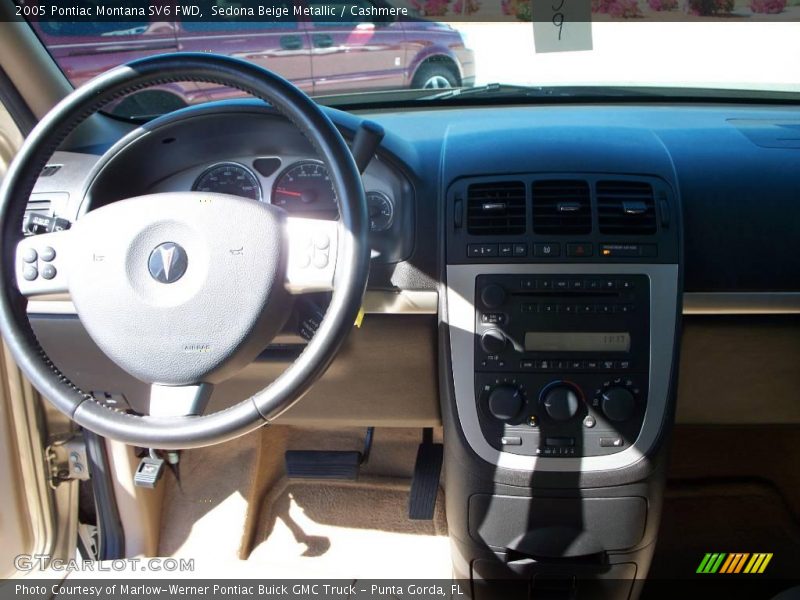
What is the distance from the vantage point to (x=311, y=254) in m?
1.11

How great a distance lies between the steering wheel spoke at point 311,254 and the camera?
3.64 feet

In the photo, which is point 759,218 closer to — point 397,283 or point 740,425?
point 740,425

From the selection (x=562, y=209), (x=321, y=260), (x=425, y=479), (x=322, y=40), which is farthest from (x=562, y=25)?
(x=425, y=479)

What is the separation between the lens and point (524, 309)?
1.44 m

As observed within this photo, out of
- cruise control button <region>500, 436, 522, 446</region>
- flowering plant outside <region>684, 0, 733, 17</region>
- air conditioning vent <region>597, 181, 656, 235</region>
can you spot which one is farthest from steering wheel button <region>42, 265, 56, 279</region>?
flowering plant outside <region>684, 0, 733, 17</region>

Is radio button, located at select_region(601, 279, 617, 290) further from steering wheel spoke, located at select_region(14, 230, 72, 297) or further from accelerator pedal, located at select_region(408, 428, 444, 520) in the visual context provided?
steering wheel spoke, located at select_region(14, 230, 72, 297)

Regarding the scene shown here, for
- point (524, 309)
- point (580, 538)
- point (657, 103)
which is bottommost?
point (580, 538)

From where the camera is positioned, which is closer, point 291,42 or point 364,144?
point 364,144

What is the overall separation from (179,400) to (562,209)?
83 centimetres

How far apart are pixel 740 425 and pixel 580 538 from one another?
58 centimetres

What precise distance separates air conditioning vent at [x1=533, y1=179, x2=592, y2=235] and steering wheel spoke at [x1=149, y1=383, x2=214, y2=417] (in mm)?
741

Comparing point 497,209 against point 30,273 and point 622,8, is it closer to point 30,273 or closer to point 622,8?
point 622,8

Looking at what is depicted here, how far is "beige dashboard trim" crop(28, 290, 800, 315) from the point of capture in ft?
4.90

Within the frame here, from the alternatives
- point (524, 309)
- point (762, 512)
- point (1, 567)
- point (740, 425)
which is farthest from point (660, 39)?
point (1, 567)
